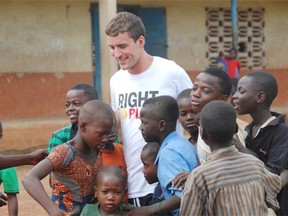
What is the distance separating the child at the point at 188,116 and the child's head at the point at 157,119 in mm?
110

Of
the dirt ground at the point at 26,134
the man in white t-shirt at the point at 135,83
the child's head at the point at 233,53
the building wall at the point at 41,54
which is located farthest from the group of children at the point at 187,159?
the child's head at the point at 233,53

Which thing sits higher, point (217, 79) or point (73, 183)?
point (217, 79)

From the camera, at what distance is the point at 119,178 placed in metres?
3.52

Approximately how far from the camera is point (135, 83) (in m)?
3.90

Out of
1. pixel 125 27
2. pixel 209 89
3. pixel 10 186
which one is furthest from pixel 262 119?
pixel 10 186

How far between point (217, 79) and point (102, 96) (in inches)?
319

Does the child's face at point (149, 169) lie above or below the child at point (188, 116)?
below

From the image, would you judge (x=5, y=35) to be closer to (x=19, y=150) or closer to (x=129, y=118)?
(x=19, y=150)

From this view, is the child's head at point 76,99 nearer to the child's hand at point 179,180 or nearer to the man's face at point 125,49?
the man's face at point 125,49

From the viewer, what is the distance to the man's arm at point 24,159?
151 inches

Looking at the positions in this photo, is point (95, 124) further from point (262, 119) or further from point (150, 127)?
point (262, 119)

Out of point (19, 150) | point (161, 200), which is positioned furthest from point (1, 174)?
point (19, 150)

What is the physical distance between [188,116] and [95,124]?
548 millimetres

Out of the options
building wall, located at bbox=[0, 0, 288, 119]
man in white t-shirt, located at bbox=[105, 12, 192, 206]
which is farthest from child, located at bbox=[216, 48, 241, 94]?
man in white t-shirt, located at bbox=[105, 12, 192, 206]
